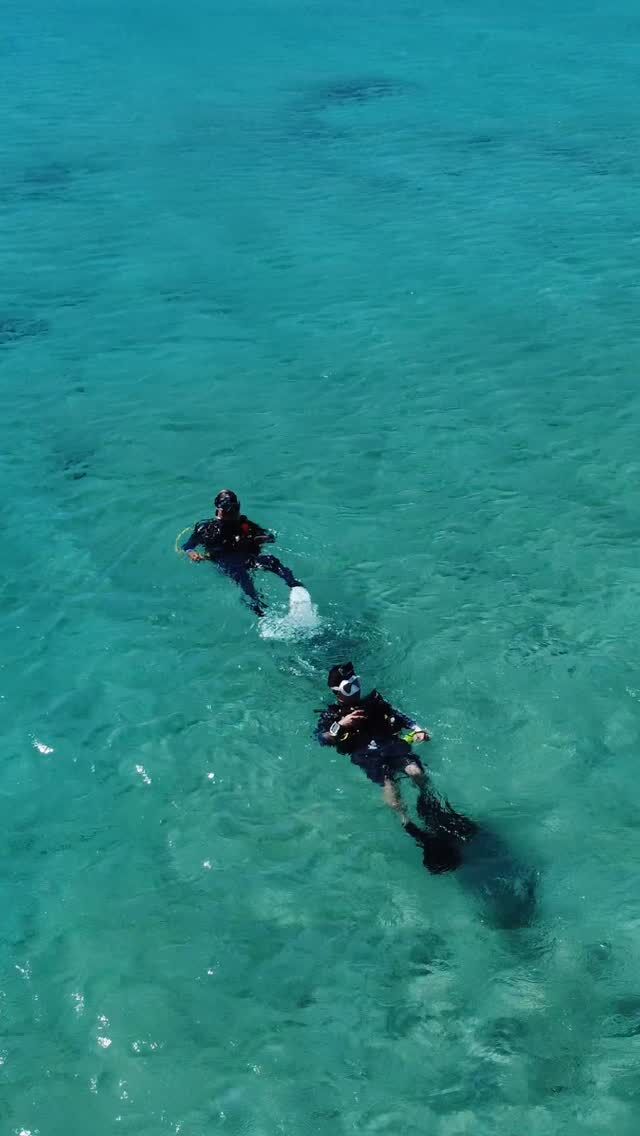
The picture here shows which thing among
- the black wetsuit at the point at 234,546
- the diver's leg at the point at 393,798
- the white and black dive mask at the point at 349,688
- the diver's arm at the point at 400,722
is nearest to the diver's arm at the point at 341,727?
the white and black dive mask at the point at 349,688

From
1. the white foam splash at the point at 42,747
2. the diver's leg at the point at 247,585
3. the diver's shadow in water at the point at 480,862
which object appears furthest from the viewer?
the diver's leg at the point at 247,585

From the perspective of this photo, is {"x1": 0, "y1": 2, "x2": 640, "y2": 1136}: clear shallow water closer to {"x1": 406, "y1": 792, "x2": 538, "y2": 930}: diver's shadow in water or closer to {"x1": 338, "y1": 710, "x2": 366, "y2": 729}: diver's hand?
{"x1": 406, "y1": 792, "x2": 538, "y2": 930}: diver's shadow in water

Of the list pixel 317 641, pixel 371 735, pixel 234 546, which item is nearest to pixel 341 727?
pixel 371 735

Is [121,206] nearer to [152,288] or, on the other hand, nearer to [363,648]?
[152,288]

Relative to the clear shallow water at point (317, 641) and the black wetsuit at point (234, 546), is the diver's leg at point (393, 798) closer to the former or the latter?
the clear shallow water at point (317, 641)

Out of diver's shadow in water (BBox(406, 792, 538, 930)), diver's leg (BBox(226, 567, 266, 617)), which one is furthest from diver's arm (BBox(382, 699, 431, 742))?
diver's leg (BBox(226, 567, 266, 617))

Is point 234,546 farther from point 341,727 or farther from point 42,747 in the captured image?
point 341,727

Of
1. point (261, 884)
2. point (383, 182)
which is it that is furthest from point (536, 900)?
point (383, 182)
